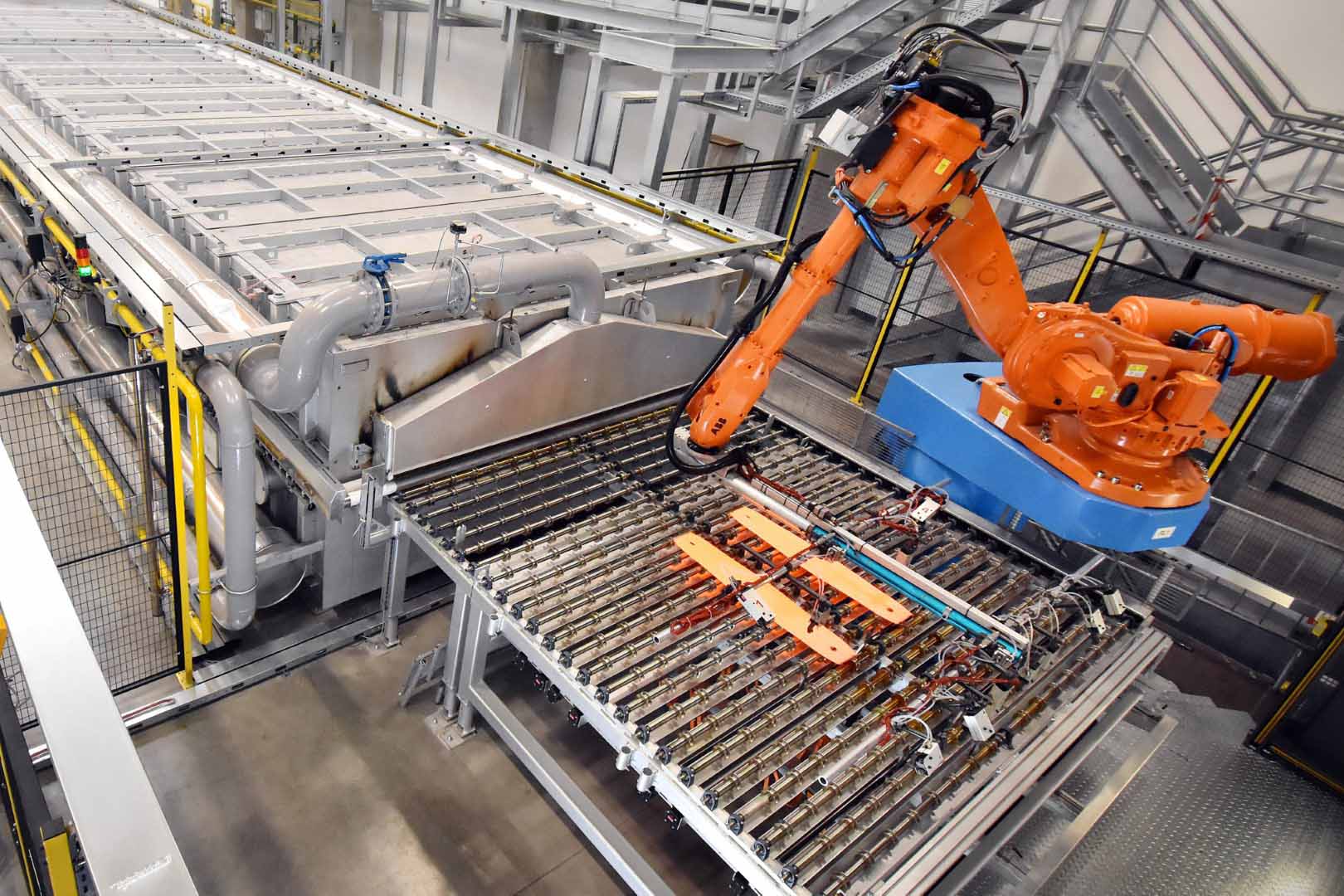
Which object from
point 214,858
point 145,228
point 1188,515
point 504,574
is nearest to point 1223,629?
point 1188,515

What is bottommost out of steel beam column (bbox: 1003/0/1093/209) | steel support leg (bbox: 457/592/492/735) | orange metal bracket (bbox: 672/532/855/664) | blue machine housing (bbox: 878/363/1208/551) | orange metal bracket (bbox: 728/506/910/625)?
steel support leg (bbox: 457/592/492/735)

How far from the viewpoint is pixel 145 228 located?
4.23 m

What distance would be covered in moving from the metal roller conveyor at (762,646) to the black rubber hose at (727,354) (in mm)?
97

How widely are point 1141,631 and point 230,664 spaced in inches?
169

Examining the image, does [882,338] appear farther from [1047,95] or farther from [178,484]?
[178,484]

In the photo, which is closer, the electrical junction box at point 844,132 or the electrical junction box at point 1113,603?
the electrical junction box at point 844,132

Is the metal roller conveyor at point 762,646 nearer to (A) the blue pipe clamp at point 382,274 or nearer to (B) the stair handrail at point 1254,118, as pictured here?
(A) the blue pipe clamp at point 382,274

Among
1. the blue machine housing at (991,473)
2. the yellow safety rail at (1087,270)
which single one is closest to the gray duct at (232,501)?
the blue machine housing at (991,473)

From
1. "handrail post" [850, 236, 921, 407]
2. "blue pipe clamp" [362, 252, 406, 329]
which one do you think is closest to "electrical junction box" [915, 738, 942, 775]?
"blue pipe clamp" [362, 252, 406, 329]

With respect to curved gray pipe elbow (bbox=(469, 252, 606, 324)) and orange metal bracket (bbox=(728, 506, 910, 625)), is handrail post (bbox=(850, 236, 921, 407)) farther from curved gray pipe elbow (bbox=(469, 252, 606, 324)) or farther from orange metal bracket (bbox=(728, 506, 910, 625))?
orange metal bracket (bbox=(728, 506, 910, 625))

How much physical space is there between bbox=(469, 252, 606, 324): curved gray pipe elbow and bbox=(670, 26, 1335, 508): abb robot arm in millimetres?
696

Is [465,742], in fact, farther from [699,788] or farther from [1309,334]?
[1309,334]

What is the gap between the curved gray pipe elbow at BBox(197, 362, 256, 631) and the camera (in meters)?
3.15

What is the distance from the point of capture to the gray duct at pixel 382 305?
3168mm
